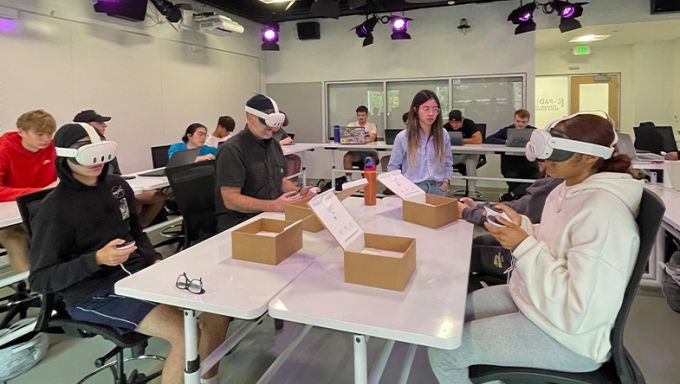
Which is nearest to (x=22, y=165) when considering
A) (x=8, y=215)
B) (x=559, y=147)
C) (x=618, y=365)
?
(x=8, y=215)

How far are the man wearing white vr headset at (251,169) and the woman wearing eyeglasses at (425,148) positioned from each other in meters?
1.03

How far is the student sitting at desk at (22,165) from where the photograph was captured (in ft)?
9.70

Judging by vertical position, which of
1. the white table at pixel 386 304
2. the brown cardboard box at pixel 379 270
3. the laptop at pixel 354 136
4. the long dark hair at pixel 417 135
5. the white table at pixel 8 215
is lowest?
the white table at pixel 386 304

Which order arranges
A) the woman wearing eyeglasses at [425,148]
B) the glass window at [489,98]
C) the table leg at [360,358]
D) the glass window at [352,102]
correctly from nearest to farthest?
the table leg at [360,358]
the woman wearing eyeglasses at [425,148]
the glass window at [489,98]
the glass window at [352,102]

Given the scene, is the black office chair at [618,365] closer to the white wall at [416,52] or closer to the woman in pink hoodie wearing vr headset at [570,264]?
the woman in pink hoodie wearing vr headset at [570,264]

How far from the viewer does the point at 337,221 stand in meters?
1.64

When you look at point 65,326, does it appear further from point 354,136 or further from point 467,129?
point 467,129

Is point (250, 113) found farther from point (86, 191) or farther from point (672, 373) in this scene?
point (672, 373)

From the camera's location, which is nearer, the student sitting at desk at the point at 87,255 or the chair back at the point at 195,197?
the student sitting at desk at the point at 87,255

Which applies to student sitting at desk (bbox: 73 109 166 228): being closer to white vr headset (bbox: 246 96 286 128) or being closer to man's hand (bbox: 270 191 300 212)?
white vr headset (bbox: 246 96 286 128)

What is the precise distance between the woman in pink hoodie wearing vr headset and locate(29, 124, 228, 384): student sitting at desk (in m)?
1.05

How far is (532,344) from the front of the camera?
1387mm

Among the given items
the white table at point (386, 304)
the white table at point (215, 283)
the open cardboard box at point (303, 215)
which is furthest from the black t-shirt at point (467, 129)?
the white table at point (215, 283)

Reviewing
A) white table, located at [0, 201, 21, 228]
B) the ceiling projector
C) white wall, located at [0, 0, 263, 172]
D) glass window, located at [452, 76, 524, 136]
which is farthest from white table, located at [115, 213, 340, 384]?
glass window, located at [452, 76, 524, 136]
